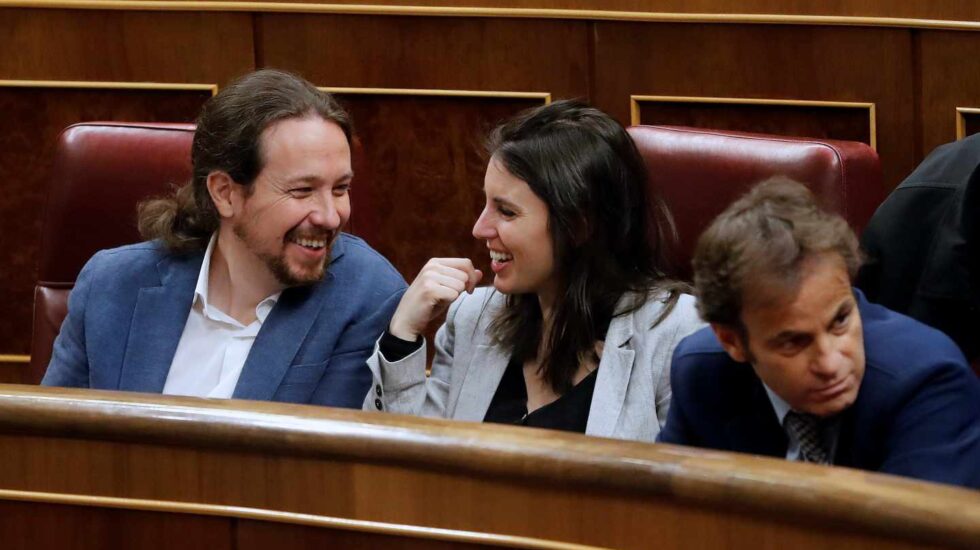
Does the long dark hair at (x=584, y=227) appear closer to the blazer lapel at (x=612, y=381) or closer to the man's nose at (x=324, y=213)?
the blazer lapel at (x=612, y=381)

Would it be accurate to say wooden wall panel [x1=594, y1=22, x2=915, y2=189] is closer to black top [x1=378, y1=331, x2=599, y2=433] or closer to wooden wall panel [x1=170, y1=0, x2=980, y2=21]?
wooden wall panel [x1=170, y1=0, x2=980, y2=21]

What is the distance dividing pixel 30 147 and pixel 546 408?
109 centimetres

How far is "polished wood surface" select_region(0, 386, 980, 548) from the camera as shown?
677mm

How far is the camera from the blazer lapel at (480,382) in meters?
1.17

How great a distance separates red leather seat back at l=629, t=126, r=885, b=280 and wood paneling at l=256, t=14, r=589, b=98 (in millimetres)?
601

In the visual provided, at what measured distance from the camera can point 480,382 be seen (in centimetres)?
117

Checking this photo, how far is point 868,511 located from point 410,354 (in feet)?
1.88

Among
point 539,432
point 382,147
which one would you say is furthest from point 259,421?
point 382,147

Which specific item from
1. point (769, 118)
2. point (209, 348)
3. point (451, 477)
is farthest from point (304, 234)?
point (769, 118)

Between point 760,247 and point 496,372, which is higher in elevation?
point 760,247

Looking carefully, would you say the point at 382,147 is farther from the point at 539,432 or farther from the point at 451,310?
the point at 539,432

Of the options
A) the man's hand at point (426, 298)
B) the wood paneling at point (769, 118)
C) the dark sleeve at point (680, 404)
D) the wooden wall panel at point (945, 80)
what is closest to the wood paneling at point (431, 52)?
the wood paneling at point (769, 118)

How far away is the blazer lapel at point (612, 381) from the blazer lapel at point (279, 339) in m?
0.27

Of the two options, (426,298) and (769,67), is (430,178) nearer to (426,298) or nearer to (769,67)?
(769,67)
